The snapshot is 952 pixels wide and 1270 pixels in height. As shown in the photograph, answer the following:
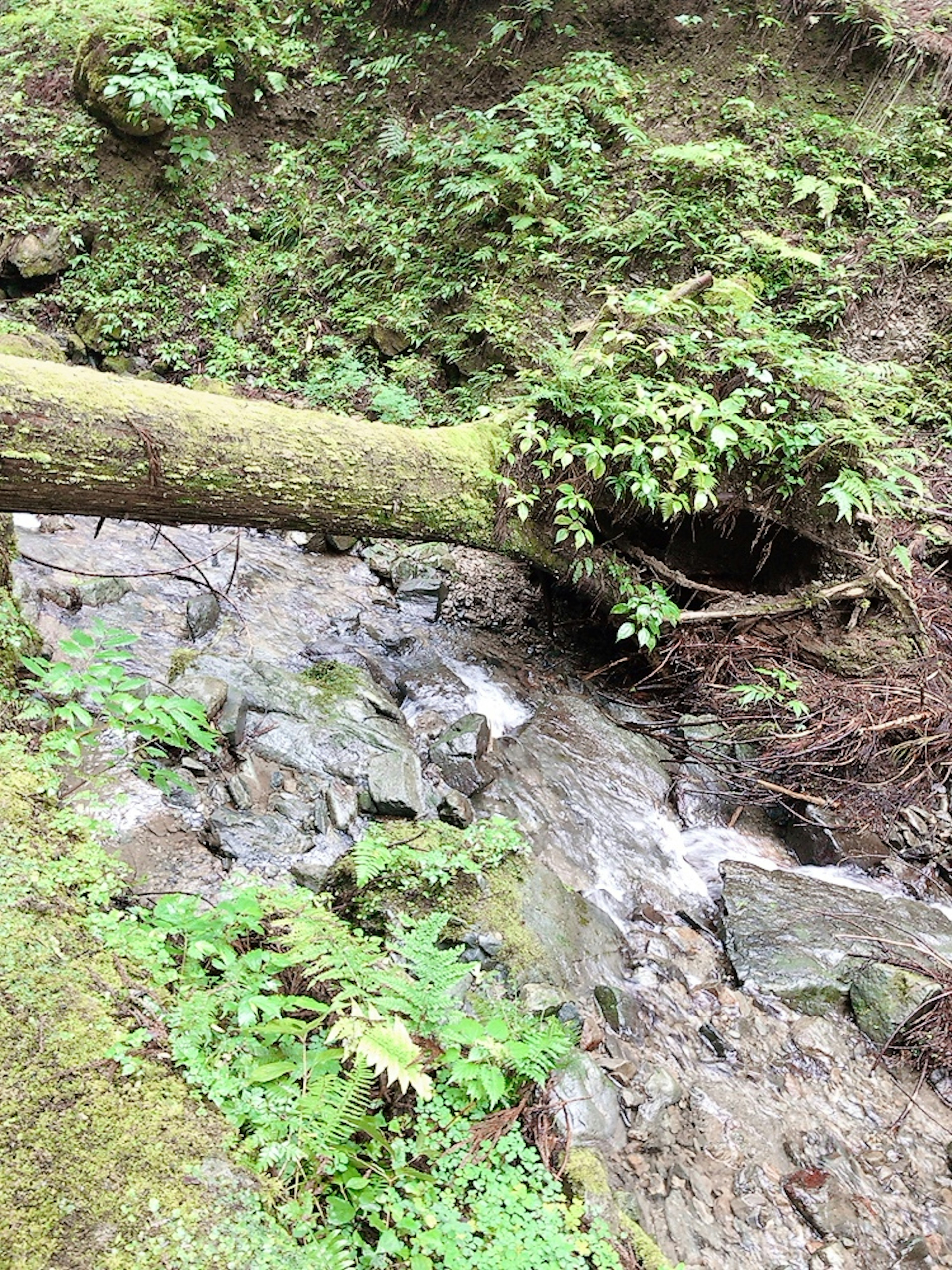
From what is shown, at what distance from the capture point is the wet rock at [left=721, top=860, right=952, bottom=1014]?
4.24 m

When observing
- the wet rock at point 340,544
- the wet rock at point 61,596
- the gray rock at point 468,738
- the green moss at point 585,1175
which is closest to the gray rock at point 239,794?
the gray rock at point 468,738

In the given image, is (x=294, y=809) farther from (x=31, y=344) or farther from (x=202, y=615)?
(x=31, y=344)

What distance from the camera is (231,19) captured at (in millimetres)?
8938

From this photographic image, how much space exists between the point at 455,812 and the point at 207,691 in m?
1.63

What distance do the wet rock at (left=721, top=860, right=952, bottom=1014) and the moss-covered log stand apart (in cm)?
296

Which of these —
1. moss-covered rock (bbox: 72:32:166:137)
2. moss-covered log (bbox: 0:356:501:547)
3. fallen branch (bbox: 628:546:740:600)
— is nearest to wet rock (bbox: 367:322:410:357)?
moss-covered rock (bbox: 72:32:166:137)

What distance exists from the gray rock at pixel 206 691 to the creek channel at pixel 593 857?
24 mm

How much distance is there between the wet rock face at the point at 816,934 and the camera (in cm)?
421

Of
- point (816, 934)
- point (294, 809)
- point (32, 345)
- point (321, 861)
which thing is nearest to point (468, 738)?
point (294, 809)

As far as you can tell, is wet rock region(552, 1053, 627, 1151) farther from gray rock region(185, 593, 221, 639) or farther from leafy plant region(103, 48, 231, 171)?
leafy plant region(103, 48, 231, 171)

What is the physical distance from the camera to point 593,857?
480 centimetres

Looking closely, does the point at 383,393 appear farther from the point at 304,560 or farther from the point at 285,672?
the point at 285,672

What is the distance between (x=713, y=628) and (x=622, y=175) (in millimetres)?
5631

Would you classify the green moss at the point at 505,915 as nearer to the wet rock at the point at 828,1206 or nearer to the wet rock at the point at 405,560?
the wet rock at the point at 828,1206
